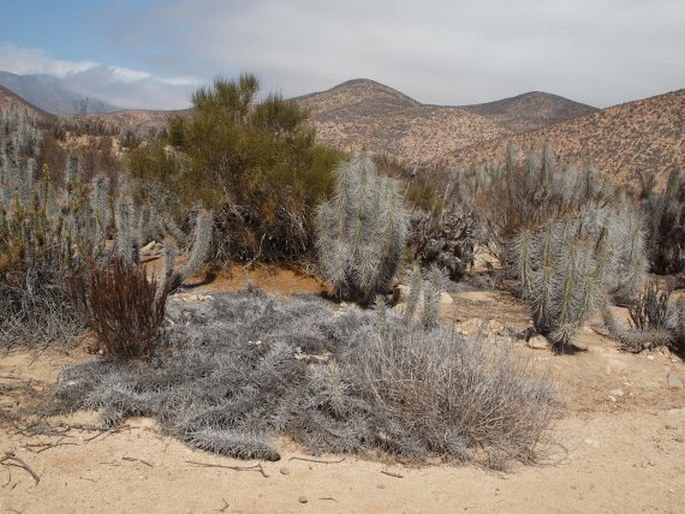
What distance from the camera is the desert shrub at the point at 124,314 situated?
556 cm

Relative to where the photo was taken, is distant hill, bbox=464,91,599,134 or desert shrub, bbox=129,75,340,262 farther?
distant hill, bbox=464,91,599,134

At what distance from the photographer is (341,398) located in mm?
4973

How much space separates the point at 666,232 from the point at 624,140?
2952cm

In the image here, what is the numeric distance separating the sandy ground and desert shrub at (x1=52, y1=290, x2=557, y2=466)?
0.44ft

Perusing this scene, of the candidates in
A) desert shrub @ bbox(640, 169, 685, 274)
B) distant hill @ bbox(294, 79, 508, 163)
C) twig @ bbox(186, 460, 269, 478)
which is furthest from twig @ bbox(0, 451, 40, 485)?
distant hill @ bbox(294, 79, 508, 163)

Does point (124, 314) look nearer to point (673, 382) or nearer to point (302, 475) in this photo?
point (302, 475)

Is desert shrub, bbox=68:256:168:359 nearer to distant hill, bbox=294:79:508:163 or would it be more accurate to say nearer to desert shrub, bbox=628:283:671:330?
desert shrub, bbox=628:283:671:330

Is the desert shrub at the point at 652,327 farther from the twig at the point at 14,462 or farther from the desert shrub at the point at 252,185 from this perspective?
the twig at the point at 14,462

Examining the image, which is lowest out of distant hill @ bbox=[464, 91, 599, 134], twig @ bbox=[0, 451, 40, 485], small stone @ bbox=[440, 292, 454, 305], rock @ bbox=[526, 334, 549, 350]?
twig @ bbox=[0, 451, 40, 485]

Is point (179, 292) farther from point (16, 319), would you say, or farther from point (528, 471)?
point (528, 471)

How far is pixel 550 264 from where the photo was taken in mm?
7270

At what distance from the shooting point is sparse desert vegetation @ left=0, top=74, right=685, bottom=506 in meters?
4.88

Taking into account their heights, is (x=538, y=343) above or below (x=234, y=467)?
above

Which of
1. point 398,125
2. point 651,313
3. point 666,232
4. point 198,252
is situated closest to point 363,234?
point 198,252
